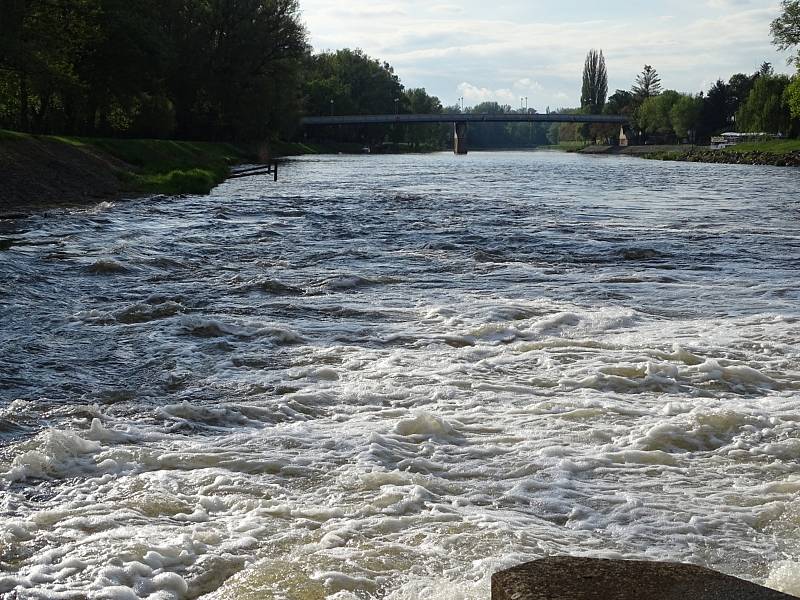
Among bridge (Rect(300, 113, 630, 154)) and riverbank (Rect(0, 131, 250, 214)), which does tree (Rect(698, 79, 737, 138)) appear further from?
riverbank (Rect(0, 131, 250, 214))

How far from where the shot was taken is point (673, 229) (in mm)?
25234

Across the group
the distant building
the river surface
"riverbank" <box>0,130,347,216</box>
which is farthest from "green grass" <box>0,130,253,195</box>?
the distant building

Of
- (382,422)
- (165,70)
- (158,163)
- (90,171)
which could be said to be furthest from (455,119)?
(382,422)

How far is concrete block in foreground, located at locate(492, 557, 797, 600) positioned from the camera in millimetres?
3656

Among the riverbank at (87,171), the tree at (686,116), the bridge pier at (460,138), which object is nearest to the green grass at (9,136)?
the riverbank at (87,171)

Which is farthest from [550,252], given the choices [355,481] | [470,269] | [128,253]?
[355,481]

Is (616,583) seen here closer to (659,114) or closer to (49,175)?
(49,175)

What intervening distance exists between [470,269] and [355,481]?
37.7 ft

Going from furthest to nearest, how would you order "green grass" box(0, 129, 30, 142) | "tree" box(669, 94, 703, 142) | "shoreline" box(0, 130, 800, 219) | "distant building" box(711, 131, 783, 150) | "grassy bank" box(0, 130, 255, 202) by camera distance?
"tree" box(669, 94, 703, 142), "distant building" box(711, 131, 783, 150), "green grass" box(0, 129, 30, 142), "grassy bank" box(0, 130, 255, 202), "shoreline" box(0, 130, 800, 219)

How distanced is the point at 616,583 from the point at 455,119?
167483 mm

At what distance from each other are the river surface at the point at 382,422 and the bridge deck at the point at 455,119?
125 metres

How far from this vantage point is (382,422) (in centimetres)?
794

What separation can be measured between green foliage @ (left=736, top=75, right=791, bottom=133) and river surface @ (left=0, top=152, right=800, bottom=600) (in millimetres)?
103192

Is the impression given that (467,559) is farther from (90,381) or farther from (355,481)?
(90,381)
